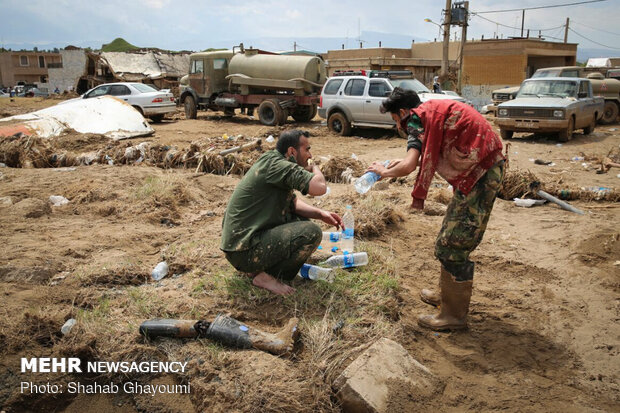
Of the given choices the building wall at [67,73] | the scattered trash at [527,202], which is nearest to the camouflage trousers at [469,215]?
the scattered trash at [527,202]

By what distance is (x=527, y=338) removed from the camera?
130 inches

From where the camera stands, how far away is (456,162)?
3070 mm

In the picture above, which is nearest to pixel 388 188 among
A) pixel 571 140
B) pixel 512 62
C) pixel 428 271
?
pixel 428 271

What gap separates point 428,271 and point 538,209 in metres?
3.01

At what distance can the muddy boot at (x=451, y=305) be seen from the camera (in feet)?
10.8

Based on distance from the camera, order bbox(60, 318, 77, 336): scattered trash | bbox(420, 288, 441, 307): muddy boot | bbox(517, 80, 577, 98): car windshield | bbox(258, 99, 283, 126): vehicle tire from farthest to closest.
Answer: bbox(258, 99, 283, 126): vehicle tire
bbox(517, 80, 577, 98): car windshield
bbox(420, 288, 441, 307): muddy boot
bbox(60, 318, 77, 336): scattered trash

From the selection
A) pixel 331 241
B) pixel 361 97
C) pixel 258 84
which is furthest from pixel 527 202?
pixel 258 84

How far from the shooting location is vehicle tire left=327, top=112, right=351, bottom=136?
1384 centimetres

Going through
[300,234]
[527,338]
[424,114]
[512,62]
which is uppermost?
[512,62]

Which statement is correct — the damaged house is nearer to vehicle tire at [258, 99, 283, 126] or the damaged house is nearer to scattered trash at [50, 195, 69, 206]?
vehicle tire at [258, 99, 283, 126]

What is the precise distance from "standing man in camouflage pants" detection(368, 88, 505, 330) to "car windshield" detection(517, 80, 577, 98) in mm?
11344

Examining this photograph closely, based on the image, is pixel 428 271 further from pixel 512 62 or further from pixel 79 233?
pixel 512 62

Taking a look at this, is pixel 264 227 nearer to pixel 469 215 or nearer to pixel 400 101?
pixel 400 101

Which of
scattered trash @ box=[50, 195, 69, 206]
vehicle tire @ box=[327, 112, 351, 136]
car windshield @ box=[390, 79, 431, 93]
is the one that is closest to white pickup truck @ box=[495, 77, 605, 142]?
car windshield @ box=[390, 79, 431, 93]
